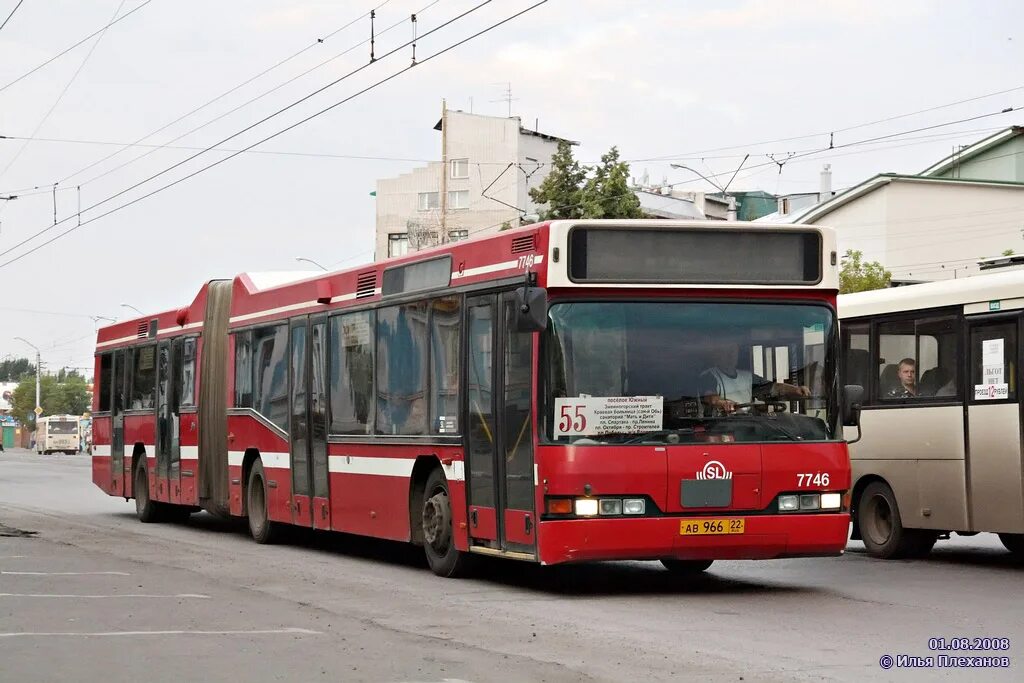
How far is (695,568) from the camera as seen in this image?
52.3 feet

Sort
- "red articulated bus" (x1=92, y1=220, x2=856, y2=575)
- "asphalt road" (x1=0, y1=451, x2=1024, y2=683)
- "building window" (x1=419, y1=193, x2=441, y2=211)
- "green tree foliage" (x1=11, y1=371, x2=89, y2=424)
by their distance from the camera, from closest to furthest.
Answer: "asphalt road" (x1=0, y1=451, x2=1024, y2=683), "red articulated bus" (x1=92, y1=220, x2=856, y2=575), "building window" (x1=419, y1=193, x2=441, y2=211), "green tree foliage" (x1=11, y1=371, x2=89, y2=424)

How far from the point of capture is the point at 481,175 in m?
90.0

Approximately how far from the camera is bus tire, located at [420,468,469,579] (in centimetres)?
1518

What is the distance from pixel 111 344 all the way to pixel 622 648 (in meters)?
19.9

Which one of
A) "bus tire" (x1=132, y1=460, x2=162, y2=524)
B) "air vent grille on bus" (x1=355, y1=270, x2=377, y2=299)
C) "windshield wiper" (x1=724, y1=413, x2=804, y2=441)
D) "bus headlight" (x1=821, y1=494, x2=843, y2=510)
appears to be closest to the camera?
"windshield wiper" (x1=724, y1=413, x2=804, y2=441)

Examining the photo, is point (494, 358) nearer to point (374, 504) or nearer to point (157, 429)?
point (374, 504)

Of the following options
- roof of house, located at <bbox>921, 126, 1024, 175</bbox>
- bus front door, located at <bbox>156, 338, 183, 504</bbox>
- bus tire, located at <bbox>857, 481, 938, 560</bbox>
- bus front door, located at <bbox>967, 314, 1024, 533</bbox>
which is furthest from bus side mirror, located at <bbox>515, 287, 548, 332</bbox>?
roof of house, located at <bbox>921, 126, 1024, 175</bbox>

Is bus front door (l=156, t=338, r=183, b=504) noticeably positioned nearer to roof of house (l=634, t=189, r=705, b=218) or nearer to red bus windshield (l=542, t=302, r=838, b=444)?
red bus windshield (l=542, t=302, r=838, b=444)

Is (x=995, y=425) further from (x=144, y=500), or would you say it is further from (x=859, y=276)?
(x=859, y=276)

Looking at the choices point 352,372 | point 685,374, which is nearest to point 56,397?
point 352,372

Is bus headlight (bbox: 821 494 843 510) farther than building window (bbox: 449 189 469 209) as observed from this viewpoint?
No

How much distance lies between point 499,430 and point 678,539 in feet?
6.08

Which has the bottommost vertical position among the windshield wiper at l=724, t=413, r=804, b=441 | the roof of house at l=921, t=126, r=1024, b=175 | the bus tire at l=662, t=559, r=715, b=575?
the bus tire at l=662, t=559, r=715, b=575

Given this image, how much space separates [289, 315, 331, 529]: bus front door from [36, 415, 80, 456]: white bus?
95.5 m
